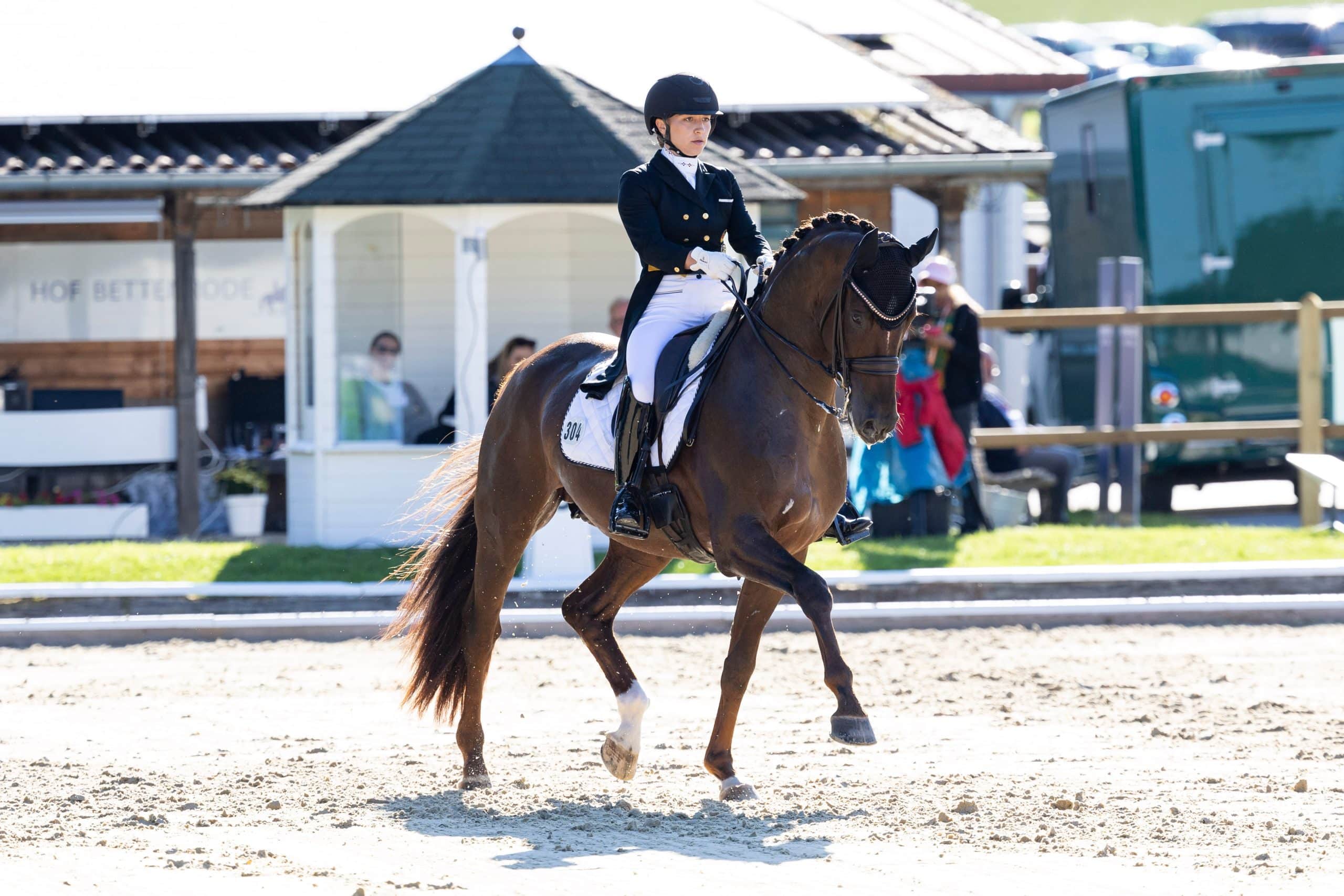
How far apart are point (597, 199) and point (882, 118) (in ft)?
12.1

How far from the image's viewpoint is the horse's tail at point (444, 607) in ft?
22.6

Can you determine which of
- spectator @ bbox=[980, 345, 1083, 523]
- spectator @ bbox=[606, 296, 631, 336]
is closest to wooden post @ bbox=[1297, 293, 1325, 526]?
spectator @ bbox=[980, 345, 1083, 523]

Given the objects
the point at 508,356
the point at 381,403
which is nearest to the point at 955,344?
the point at 508,356

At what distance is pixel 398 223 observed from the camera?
1416 centimetres

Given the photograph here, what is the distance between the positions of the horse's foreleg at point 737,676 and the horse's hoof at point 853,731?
30.8 inches

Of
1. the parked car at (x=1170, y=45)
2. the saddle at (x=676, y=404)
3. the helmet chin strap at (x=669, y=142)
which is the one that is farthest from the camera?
the parked car at (x=1170, y=45)

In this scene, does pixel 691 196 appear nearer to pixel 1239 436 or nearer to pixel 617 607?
pixel 617 607

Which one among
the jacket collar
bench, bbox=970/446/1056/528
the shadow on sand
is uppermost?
the jacket collar

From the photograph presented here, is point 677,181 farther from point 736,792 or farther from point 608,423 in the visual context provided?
point 736,792

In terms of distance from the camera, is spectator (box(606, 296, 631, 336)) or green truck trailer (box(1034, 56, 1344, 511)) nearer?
spectator (box(606, 296, 631, 336))

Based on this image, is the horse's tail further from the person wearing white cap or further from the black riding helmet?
the person wearing white cap

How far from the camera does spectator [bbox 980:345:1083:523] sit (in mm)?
13461

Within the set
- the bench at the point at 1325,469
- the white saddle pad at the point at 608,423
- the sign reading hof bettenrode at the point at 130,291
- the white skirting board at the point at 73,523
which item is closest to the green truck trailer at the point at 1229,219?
the bench at the point at 1325,469

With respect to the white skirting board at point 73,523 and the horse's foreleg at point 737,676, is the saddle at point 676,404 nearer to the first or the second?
the horse's foreleg at point 737,676
